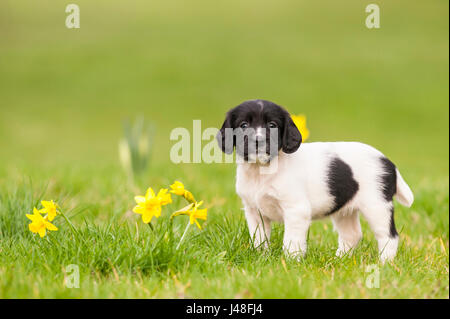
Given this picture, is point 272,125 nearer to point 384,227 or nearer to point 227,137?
point 227,137

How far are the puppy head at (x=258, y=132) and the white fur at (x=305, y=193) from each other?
15 cm

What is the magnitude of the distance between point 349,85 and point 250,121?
9.76 metres

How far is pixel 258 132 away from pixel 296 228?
0.67m

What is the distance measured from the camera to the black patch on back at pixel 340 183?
345 cm

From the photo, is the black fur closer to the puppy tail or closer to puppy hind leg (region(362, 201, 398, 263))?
puppy hind leg (region(362, 201, 398, 263))

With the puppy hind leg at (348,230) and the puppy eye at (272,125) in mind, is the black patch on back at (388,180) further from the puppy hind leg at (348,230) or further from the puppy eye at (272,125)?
the puppy eye at (272,125)

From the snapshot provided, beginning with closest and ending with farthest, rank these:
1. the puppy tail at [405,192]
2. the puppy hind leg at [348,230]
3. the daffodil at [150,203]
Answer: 1. the daffodil at [150,203]
2. the puppy tail at [405,192]
3. the puppy hind leg at [348,230]

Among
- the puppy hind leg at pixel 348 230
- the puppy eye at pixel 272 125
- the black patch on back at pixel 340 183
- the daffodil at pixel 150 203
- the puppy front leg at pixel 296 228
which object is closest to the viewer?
the daffodil at pixel 150 203

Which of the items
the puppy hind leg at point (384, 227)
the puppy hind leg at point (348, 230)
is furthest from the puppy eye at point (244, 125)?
the puppy hind leg at point (348, 230)

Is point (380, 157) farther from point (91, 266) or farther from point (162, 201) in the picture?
point (91, 266)

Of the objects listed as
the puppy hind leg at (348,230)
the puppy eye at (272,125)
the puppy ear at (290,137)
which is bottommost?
the puppy hind leg at (348,230)

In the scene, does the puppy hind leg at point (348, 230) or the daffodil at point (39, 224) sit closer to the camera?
the daffodil at point (39, 224)

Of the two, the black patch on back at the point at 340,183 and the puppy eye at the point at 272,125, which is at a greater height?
the puppy eye at the point at 272,125
